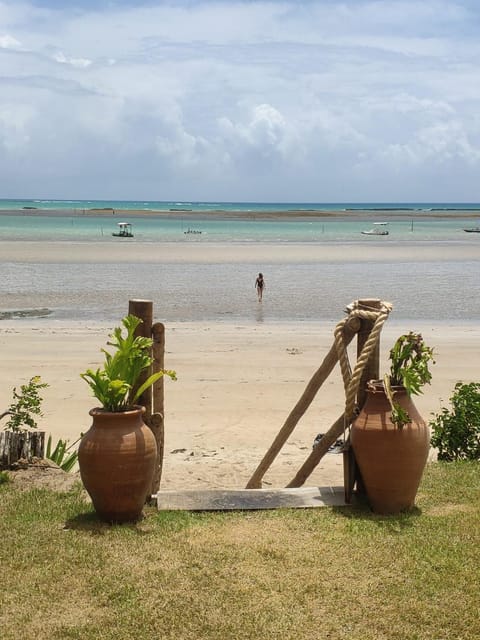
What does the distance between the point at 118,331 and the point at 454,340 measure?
15.7m

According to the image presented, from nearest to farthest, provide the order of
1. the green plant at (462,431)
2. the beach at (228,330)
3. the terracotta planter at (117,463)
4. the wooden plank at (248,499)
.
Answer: the terracotta planter at (117,463)
the wooden plank at (248,499)
the green plant at (462,431)
the beach at (228,330)

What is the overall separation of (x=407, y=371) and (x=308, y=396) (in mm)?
1272

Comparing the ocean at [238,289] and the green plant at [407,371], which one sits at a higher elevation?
the green plant at [407,371]

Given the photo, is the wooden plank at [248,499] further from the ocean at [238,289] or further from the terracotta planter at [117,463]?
the ocean at [238,289]

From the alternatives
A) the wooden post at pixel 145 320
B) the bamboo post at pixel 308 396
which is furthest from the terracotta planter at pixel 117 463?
the bamboo post at pixel 308 396

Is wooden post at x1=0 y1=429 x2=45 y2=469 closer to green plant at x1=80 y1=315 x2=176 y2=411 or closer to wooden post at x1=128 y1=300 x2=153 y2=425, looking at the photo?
wooden post at x1=128 y1=300 x2=153 y2=425

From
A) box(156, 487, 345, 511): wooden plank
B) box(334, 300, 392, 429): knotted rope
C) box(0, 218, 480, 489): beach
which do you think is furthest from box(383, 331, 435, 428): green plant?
box(0, 218, 480, 489): beach

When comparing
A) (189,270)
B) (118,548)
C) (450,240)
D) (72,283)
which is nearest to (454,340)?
(118,548)

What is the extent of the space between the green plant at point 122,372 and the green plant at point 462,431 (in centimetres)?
391

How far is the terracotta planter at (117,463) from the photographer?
22.4ft

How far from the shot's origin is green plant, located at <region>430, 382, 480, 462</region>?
9.62 metres

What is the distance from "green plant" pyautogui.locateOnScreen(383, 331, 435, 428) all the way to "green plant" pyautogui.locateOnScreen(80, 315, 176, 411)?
75.6 inches

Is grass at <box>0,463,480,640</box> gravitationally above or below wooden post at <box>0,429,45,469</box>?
below

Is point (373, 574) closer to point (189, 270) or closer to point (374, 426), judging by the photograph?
point (374, 426)
